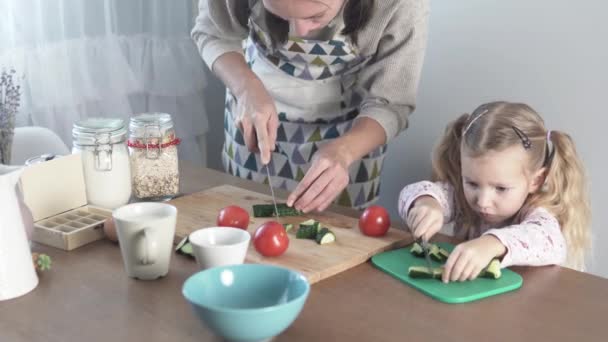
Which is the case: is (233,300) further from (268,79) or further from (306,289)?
(268,79)

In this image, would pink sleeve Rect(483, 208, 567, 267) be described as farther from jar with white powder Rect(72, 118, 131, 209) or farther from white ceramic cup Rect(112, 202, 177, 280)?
jar with white powder Rect(72, 118, 131, 209)

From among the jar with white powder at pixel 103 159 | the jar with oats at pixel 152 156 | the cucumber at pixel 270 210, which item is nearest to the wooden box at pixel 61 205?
the jar with white powder at pixel 103 159

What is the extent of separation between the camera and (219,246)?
1083 mm

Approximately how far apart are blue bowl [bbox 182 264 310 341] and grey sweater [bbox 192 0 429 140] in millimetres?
760

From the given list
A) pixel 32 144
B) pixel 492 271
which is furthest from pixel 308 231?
pixel 32 144

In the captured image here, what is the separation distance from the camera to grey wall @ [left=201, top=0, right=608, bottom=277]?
72.7 inches

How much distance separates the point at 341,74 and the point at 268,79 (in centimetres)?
20

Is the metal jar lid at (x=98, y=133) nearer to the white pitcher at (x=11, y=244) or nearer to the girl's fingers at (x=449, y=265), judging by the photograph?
the white pitcher at (x=11, y=244)

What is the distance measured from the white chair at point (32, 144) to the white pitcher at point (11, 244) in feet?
2.47

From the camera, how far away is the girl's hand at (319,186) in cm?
148

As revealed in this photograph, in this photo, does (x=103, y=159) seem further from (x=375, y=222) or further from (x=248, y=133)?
(x=375, y=222)

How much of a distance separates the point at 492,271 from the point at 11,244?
2.52ft

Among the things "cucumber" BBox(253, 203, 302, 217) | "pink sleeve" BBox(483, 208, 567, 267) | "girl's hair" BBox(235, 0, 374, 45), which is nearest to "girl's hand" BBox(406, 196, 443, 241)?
"pink sleeve" BBox(483, 208, 567, 267)

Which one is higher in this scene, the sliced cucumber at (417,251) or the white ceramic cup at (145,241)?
the white ceramic cup at (145,241)
